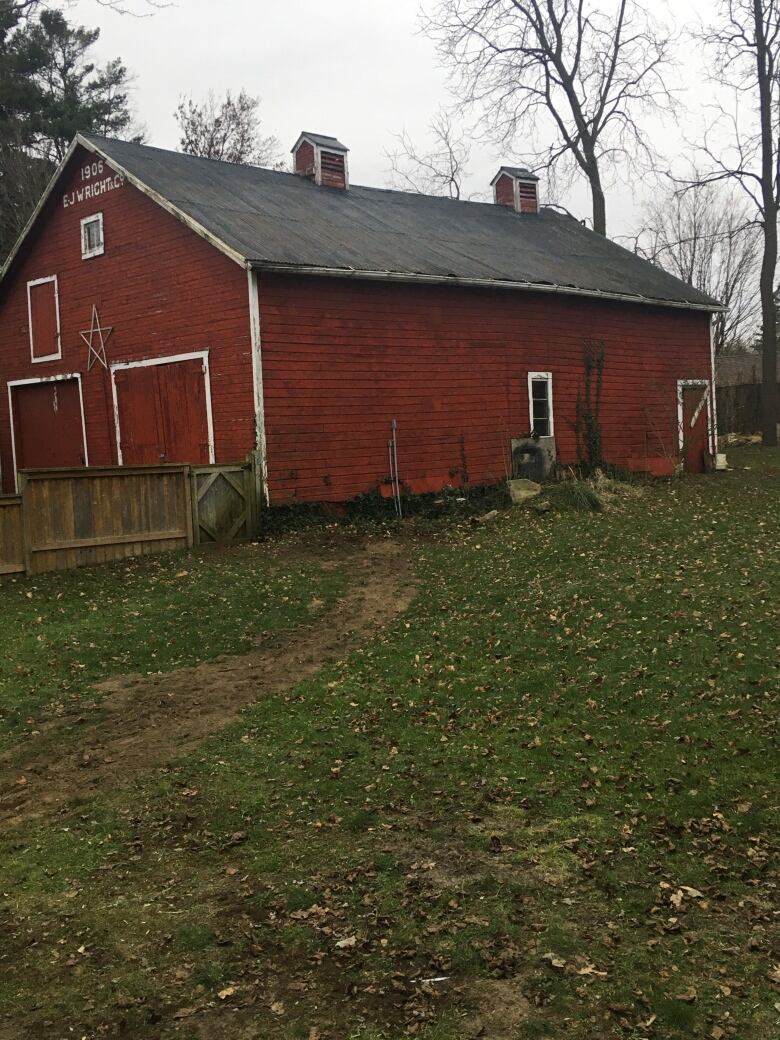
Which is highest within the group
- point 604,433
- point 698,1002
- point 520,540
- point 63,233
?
point 63,233

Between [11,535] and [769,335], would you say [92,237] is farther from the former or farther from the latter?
[769,335]

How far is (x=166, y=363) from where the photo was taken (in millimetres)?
17672

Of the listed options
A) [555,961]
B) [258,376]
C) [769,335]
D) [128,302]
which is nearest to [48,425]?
[128,302]

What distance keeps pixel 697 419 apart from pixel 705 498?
608 cm

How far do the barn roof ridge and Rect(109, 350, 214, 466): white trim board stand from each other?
6.79ft

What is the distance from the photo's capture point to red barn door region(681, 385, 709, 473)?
2372 centimetres

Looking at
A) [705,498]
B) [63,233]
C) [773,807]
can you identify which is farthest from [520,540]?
[63,233]

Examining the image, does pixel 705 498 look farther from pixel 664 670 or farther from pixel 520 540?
pixel 664 670

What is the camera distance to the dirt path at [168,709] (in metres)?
6.55

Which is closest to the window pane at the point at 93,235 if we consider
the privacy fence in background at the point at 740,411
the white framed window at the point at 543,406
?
the white framed window at the point at 543,406

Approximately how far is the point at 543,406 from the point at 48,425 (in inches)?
435

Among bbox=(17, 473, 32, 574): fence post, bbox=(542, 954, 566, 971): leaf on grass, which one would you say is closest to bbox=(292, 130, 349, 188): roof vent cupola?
bbox=(17, 473, 32, 574): fence post

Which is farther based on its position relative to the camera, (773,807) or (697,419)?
(697,419)

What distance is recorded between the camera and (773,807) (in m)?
5.68
